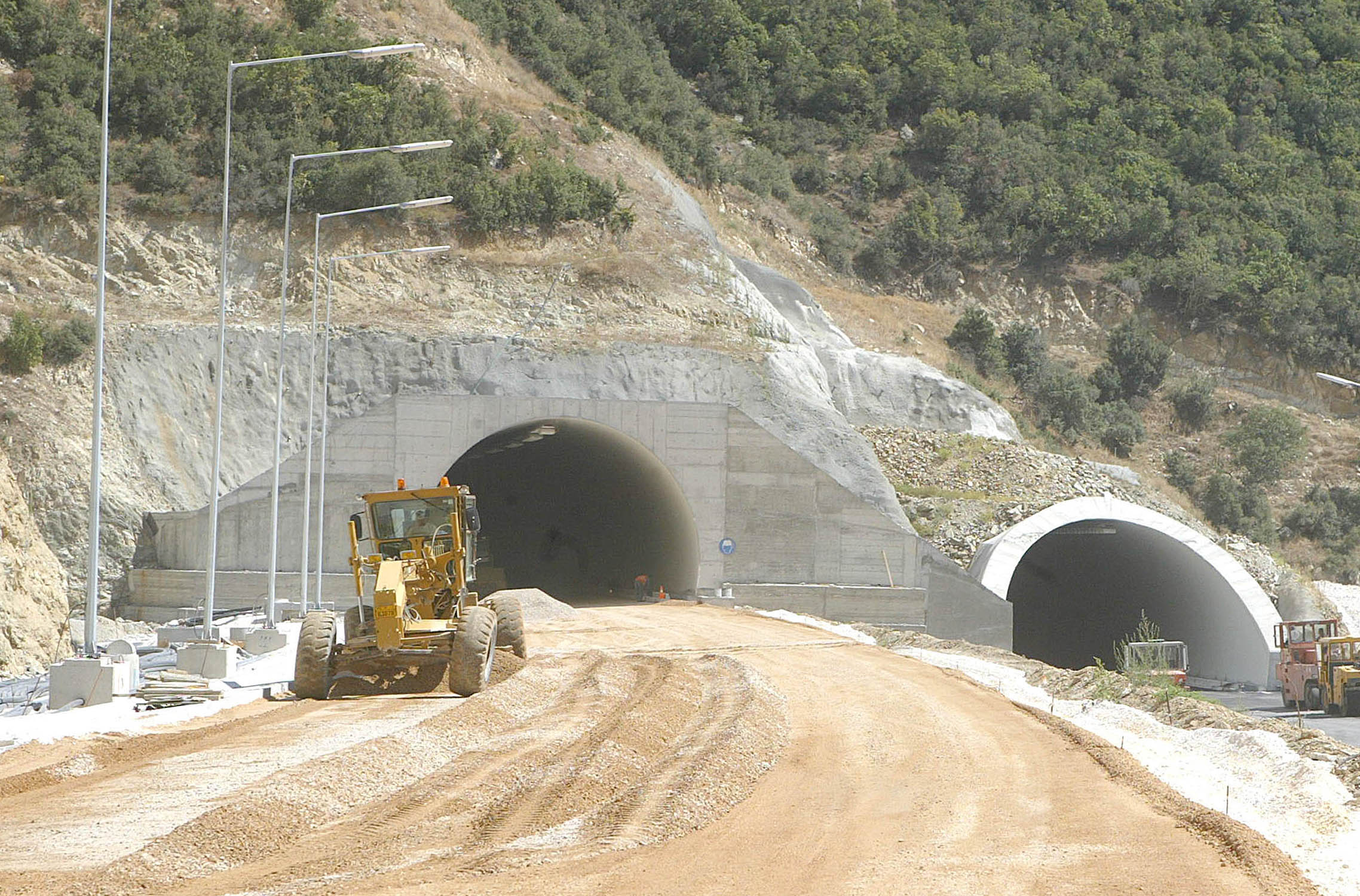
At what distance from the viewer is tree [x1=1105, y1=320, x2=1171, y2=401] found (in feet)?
251

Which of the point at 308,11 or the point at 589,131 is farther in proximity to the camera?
the point at 589,131

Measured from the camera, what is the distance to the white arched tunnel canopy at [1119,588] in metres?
39.9

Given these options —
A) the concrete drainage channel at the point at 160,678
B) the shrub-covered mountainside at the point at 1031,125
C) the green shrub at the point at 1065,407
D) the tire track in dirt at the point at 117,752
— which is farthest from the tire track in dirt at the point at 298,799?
the shrub-covered mountainside at the point at 1031,125

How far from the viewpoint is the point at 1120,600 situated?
157ft

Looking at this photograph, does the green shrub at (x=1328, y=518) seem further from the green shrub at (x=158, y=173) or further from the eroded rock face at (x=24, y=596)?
the eroded rock face at (x=24, y=596)

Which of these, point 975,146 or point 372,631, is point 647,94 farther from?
point 372,631

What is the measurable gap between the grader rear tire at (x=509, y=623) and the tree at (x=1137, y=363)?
59.7 m

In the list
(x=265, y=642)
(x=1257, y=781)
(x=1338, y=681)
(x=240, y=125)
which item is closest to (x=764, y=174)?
(x=240, y=125)

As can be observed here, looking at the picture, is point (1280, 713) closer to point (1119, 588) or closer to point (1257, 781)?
point (1119, 588)

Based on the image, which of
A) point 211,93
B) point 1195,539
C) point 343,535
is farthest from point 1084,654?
point 211,93

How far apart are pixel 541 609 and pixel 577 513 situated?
19.4m

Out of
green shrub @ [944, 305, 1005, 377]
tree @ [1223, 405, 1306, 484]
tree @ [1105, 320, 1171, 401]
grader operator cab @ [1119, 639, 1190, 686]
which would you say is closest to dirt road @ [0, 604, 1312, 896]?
grader operator cab @ [1119, 639, 1190, 686]

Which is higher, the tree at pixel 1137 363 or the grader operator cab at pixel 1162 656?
the tree at pixel 1137 363

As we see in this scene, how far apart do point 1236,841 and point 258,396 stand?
43.8 meters
